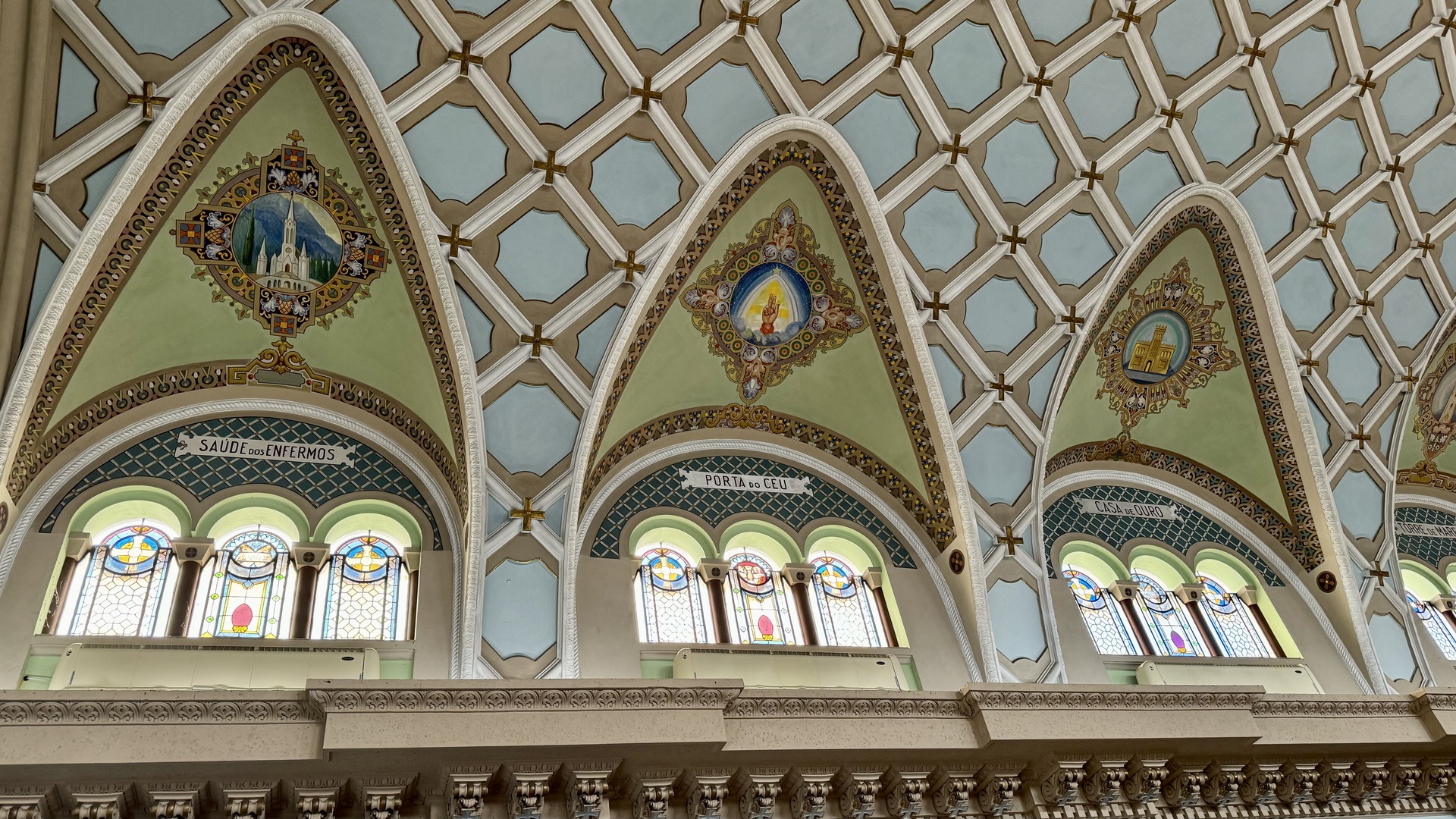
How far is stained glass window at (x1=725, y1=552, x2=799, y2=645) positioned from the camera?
9.59 metres

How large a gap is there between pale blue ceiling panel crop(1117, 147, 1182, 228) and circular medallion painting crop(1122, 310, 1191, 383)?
129 cm

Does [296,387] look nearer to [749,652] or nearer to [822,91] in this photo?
[749,652]

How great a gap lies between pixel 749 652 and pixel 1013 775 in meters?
2.36

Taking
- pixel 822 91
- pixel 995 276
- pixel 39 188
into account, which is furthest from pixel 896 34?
pixel 39 188

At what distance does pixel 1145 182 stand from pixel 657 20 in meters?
5.41

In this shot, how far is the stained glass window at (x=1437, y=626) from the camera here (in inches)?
472

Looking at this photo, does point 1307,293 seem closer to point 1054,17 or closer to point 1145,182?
point 1145,182

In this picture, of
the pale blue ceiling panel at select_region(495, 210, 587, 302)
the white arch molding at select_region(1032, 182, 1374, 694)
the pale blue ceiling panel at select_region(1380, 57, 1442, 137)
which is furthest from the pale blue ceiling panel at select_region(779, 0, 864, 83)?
the pale blue ceiling panel at select_region(1380, 57, 1442, 137)

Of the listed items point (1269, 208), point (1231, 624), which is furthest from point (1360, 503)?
point (1269, 208)

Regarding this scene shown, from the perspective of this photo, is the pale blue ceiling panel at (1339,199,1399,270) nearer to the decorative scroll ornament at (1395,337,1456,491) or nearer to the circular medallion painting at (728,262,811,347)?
the decorative scroll ornament at (1395,337,1456,491)

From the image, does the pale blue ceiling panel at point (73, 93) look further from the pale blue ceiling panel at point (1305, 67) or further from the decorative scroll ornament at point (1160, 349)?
the pale blue ceiling panel at point (1305, 67)

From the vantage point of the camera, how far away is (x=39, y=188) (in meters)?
7.88

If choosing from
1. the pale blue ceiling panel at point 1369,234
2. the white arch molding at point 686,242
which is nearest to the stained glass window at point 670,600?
the white arch molding at point 686,242

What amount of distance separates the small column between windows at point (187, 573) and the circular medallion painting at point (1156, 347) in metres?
9.52
